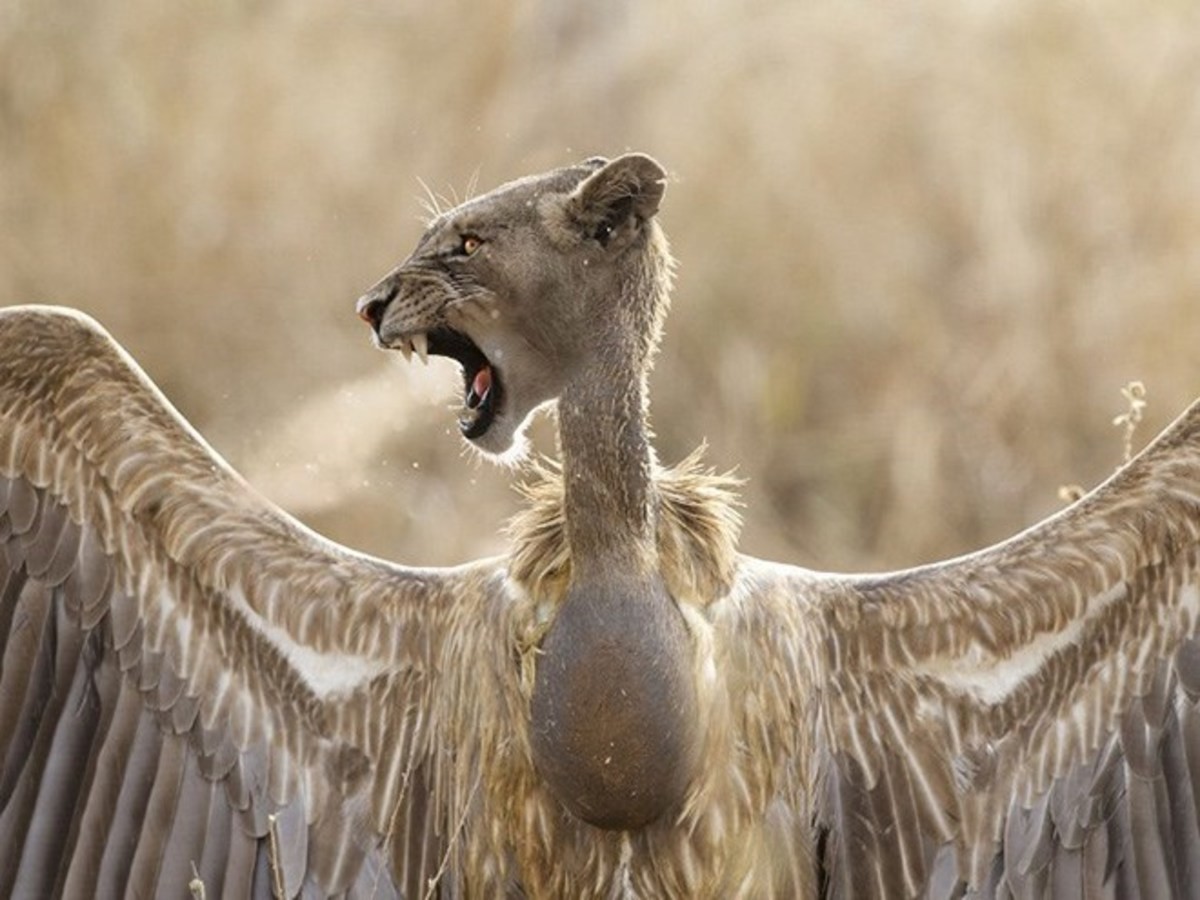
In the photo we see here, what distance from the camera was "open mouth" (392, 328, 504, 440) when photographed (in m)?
6.48

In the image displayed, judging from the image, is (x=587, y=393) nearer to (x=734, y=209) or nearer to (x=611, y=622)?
(x=611, y=622)

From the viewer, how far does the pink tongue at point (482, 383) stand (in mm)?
6504

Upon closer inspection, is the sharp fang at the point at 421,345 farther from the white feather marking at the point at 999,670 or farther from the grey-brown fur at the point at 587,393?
the white feather marking at the point at 999,670

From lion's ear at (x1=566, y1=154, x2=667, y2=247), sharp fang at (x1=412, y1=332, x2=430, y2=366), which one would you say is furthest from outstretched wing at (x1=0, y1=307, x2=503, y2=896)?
lion's ear at (x1=566, y1=154, x2=667, y2=247)

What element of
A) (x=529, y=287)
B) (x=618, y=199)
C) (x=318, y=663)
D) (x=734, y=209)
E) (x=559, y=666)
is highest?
(x=734, y=209)

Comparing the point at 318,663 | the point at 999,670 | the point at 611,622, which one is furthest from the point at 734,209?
A: the point at 611,622

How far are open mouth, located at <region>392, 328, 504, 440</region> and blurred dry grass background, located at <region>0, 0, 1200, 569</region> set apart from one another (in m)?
4.66

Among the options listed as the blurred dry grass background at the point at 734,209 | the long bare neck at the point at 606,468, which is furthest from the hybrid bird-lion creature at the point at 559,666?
the blurred dry grass background at the point at 734,209

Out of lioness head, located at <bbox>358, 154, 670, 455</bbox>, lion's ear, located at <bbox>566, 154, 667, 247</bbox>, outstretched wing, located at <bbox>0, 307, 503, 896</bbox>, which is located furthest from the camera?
outstretched wing, located at <bbox>0, 307, 503, 896</bbox>

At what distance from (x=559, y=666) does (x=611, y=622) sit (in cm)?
16

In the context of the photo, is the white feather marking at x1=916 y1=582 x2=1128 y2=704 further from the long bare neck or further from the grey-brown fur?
the long bare neck

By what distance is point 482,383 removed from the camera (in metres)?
6.52

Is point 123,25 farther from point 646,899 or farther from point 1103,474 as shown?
point 646,899

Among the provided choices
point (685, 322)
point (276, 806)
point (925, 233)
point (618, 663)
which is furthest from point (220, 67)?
point (618, 663)
